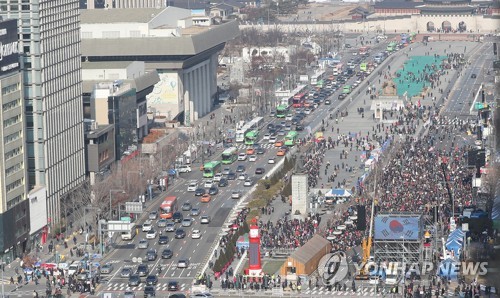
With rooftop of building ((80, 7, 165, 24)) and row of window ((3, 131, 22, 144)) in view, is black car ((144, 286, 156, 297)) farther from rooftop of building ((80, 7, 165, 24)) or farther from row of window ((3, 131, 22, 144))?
rooftop of building ((80, 7, 165, 24))

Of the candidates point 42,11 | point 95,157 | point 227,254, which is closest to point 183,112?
point 95,157

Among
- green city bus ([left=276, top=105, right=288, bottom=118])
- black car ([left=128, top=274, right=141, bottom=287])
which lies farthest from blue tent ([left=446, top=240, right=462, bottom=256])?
green city bus ([left=276, top=105, right=288, bottom=118])

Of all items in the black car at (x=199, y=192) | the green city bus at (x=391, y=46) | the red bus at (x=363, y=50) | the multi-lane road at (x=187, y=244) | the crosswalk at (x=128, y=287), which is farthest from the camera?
the green city bus at (x=391, y=46)

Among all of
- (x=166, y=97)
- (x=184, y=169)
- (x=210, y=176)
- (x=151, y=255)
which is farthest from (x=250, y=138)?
(x=151, y=255)

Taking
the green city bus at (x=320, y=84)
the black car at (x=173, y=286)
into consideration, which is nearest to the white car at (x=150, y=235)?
the black car at (x=173, y=286)

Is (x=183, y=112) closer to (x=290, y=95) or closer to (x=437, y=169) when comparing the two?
(x=290, y=95)

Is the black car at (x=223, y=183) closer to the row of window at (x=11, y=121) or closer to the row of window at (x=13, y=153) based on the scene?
the row of window at (x=13, y=153)
